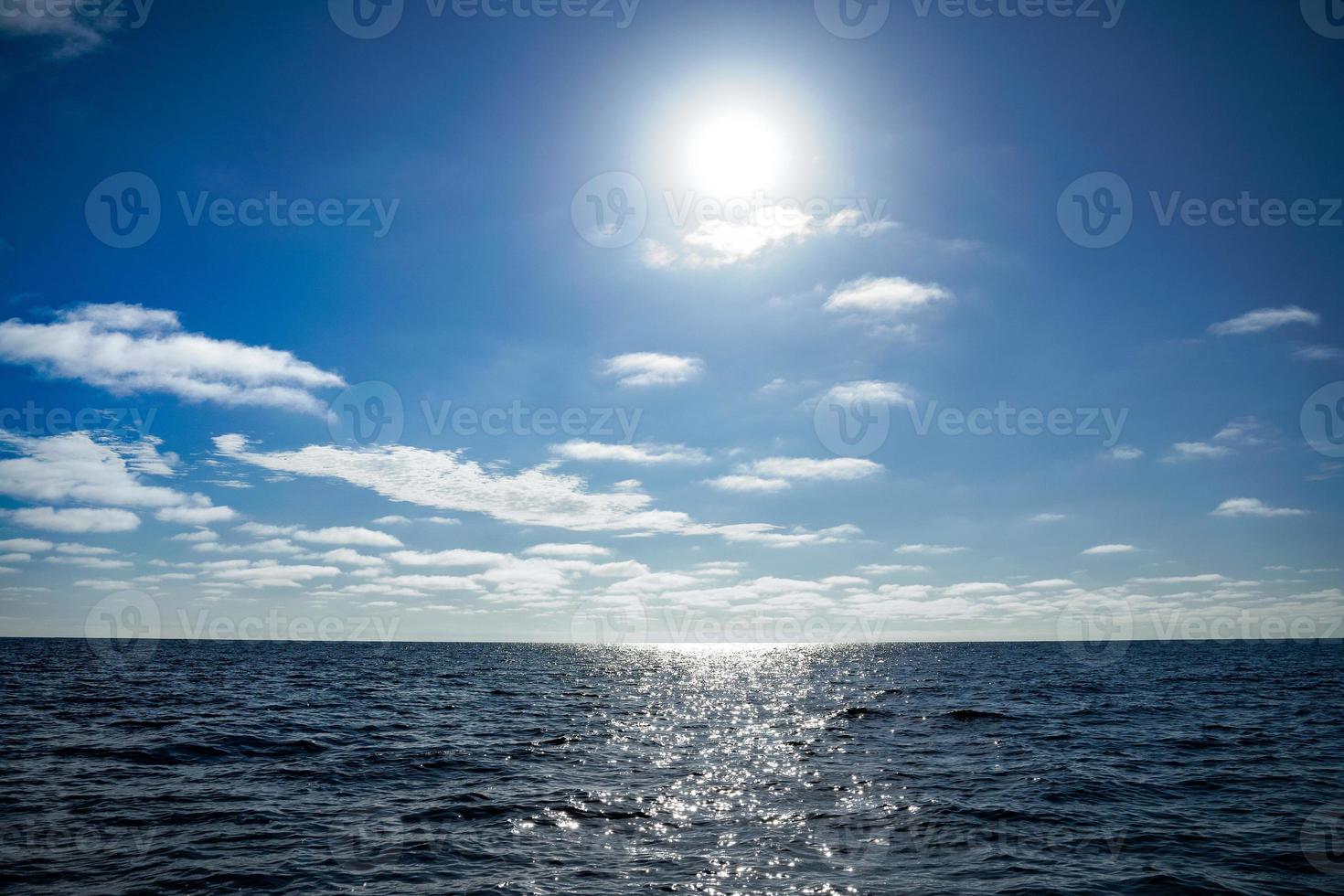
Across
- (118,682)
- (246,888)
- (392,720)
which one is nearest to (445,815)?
(246,888)

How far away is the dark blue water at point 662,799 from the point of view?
13.3m

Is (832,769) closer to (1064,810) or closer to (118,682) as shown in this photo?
(1064,810)

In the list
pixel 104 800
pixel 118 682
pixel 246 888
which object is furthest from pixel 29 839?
pixel 118 682

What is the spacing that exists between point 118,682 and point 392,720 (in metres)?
30.6

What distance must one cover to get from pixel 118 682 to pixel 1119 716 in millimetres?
65502

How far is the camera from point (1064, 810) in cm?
1780

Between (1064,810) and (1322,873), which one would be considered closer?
(1322,873)

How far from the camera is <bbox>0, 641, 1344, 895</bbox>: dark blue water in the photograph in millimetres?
13289

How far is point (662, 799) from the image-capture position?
18828 millimetres

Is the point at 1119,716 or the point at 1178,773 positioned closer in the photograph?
the point at 1178,773

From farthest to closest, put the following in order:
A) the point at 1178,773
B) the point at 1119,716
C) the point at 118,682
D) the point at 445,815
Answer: the point at 118,682
the point at 1119,716
the point at 1178,773
the point at 445,815

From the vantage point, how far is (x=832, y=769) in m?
22.5

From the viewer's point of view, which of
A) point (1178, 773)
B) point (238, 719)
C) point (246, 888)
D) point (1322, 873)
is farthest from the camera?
point (238, 719)

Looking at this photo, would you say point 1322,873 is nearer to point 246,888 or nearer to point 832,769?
point 832,769
